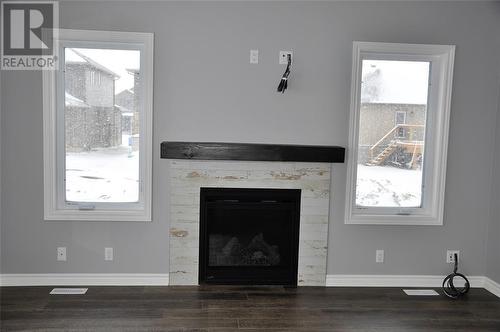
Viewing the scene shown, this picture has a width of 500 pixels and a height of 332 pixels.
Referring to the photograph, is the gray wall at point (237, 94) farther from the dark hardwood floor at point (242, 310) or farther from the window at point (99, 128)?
the dark hardwood floor at point (242, 310)

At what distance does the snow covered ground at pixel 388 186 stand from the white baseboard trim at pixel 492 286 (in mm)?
901

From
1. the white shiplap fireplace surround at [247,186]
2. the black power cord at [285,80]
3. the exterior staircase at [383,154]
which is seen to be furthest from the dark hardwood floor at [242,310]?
the black power cord at [285,80]

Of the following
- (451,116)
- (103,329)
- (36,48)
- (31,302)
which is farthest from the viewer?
(451,116)

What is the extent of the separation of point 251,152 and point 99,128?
4.35 feet

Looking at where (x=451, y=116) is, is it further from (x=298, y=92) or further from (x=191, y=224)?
(x=191, y=224)

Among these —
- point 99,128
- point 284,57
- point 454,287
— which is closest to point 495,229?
point 454,287

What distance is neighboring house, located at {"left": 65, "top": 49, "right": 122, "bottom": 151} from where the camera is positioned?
3.56m

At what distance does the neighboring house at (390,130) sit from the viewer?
3.76 m

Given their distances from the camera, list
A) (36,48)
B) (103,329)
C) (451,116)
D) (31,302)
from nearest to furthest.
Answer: (103,329), (31,302), (36,48), (451,116)

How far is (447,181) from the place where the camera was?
12.4 feet

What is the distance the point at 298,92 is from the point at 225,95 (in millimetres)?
623

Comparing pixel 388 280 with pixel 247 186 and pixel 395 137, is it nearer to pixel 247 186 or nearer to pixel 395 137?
pixel 395 137

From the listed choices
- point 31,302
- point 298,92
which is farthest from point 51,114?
point 298,92

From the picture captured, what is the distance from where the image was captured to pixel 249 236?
12.4 feet
